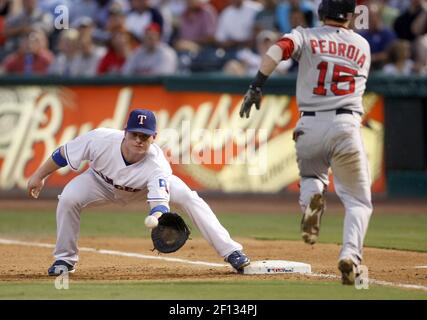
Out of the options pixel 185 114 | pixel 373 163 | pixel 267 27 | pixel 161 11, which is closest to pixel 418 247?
pixel 373 163

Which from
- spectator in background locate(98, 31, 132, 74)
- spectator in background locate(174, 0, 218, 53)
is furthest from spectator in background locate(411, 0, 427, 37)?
spectator in background locate(98, 31, 132, 74)

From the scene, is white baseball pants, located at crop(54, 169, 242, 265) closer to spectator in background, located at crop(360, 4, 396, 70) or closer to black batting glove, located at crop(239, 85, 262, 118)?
black batting glove, located at crop(239, 85, 262, 118)

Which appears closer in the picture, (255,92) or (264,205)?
(255,92)

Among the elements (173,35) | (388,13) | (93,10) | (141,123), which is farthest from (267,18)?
(141,123)

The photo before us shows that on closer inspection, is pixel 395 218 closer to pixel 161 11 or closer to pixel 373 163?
pixel 373 163

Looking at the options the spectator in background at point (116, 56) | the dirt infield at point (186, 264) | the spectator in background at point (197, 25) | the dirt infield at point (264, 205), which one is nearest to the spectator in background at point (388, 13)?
the spectator in background at point (197, 25)

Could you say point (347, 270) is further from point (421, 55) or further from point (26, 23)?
point (26, 23)
